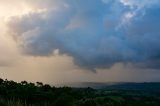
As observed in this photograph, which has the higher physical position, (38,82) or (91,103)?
(38,82)

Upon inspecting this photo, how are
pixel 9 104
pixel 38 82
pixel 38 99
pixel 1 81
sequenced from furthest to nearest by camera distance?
pixel 1 81
pixel 38 82
pixel 38 99
pixel 9 104

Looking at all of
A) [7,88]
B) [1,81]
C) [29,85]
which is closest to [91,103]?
[29,85]

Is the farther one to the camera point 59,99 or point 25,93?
point 25,93

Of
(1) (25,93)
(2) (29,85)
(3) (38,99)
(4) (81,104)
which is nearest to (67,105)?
(4) (81,104)

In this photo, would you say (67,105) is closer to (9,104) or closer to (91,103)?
(91,103)

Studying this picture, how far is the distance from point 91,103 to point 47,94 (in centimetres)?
807

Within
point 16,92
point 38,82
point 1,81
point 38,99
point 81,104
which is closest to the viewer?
point 81,104

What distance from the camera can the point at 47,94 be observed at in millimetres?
56375

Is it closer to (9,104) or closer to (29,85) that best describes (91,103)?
(29,85)

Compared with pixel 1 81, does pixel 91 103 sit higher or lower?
lower

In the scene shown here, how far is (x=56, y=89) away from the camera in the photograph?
61781 mm

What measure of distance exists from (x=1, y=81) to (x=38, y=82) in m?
8.23

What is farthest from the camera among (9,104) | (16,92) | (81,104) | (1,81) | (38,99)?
(1,81)

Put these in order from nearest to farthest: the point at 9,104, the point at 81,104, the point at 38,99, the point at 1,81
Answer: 1. the point at 9,104
2. the point at 81,104
3. the point at 38,99
4. the point at 1,81
